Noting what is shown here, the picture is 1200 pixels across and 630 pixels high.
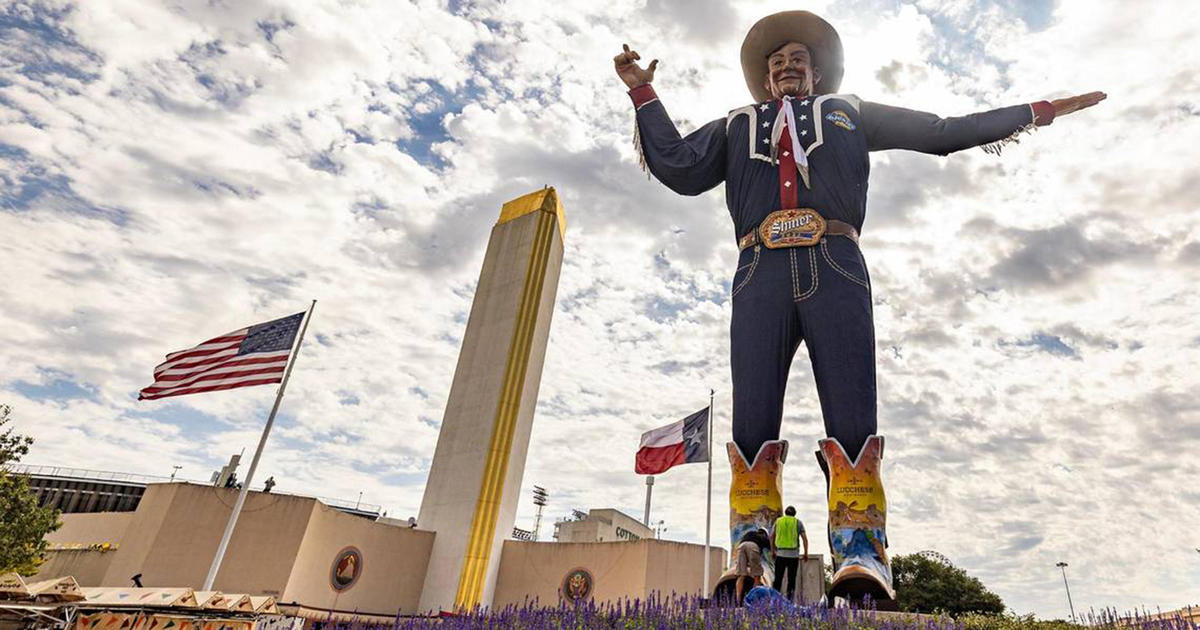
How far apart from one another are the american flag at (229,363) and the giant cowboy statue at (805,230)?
10.6 meters

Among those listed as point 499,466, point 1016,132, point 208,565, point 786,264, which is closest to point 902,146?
point 1016,132

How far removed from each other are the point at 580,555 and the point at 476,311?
10113 mm

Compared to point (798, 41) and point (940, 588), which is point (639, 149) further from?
point (940, 588)

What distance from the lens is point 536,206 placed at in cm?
2553

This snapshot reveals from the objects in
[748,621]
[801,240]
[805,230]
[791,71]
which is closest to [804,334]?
[801,240]

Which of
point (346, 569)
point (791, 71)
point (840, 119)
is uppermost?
point (791, 71)

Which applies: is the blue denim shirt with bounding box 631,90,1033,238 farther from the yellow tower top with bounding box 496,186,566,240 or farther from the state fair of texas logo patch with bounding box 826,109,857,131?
the yellow tower top with bounding box 496,186,566,240

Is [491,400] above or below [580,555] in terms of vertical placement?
above

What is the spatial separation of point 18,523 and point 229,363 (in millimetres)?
15014

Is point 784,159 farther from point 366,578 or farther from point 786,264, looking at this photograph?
point 366,578

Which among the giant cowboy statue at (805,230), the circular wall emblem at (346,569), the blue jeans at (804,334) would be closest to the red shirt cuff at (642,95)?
the giant cowboy statue at (805,230)

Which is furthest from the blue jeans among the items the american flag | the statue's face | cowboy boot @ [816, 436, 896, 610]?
the american flag

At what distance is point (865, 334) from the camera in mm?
5332

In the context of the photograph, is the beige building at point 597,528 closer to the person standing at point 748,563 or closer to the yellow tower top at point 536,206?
the yellow tower top at point 536,206
